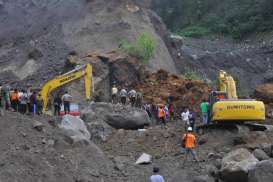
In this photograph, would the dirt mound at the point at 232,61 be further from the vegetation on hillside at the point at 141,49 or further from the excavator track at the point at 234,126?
the excavator track at the point at 234,126

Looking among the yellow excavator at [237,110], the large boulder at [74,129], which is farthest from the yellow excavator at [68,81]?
the yellow excavator at [237,110]

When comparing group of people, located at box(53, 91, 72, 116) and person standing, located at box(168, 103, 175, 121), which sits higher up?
group of people, located at box(53, 91, 72, 116)

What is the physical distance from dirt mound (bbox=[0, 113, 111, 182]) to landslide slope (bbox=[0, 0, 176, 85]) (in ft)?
62.1

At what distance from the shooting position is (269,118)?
2791cm

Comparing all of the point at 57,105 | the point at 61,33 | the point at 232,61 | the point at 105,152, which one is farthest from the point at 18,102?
the point at 232,61

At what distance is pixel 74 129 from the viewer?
20.8 metres

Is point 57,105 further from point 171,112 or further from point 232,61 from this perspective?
point 232,61

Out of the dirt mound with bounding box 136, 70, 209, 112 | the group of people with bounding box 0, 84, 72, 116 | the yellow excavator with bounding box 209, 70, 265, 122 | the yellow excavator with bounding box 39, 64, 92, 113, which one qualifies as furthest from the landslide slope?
the yellow excavator with bounding box 209, 70, 265, 122

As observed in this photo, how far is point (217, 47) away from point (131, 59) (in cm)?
2434

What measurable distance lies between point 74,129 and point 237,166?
18.5 ft

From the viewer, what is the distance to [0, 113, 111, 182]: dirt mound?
15.8 metres

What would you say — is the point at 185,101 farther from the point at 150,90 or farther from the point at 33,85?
the point at 33,85

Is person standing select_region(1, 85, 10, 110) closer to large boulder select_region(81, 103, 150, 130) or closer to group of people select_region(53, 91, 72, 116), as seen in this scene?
group of people select_region(53, 91, 72, 116)

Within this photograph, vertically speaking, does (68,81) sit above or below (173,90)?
above
